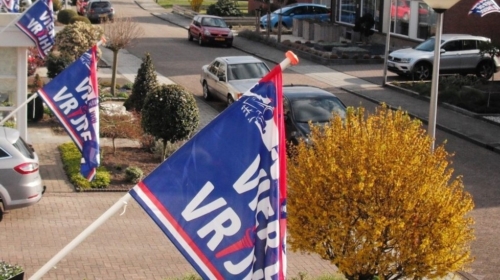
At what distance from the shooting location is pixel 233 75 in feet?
87.0

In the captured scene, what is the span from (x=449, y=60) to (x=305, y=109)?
13.7 metres

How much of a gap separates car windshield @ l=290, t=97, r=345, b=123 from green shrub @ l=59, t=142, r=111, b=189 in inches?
175

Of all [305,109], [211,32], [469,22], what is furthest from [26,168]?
[211,32]

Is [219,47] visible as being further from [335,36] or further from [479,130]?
[479,130]

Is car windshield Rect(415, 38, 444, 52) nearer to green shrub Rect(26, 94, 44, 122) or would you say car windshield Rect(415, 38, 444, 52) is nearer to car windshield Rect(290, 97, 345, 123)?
car windshield Rect(290, 97, 345, 123)

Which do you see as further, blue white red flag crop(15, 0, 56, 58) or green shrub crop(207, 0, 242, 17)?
green shrub crop(207, 0, 242, 17)

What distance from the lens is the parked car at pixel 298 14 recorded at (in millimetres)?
47312

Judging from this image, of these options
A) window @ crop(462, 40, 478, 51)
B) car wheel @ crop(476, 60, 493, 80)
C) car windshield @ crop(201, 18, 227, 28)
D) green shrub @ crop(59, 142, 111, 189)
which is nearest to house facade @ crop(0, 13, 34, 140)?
green shrub @ crop(59, 142, 111, 189)

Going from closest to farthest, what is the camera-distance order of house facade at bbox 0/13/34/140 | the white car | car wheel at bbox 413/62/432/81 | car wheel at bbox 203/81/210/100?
house facade at bbox 0/13/34/140 < the white car < car wheel at bbox 203/81/210/100 < car wheel at bbox 413/62/432/81

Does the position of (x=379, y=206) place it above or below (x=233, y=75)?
above

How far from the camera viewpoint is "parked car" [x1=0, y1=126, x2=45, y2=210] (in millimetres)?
14984

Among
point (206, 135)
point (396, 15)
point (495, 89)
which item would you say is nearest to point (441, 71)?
point (495, 89)

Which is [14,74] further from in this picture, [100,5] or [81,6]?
[81,6]

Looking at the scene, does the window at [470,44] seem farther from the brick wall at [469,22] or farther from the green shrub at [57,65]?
the green shrub at [57,65]
